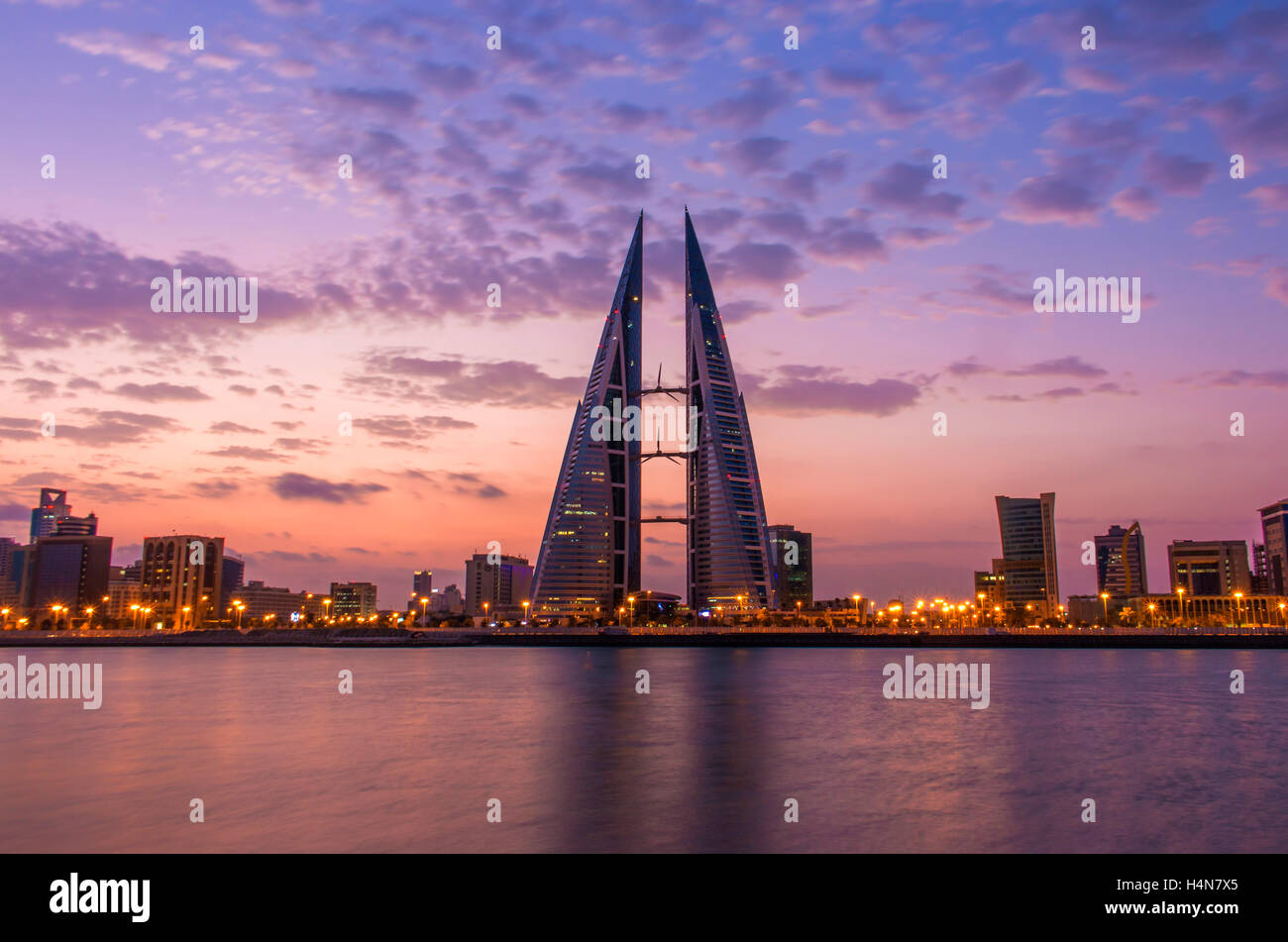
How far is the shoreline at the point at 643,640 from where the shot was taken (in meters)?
134

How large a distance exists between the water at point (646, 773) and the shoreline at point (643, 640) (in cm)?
8878

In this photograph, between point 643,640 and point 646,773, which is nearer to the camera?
point 646,773

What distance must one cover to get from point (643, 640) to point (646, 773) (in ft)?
449

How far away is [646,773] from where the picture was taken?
2631cm

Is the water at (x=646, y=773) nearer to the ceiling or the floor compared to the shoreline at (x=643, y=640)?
nearer to the ceiling

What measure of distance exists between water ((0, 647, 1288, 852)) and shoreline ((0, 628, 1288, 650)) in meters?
88.8

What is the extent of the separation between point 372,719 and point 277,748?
33.1 feet

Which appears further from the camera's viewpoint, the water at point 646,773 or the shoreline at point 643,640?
the shoreline at point 643,640

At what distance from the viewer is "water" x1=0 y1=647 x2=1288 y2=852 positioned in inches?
750
